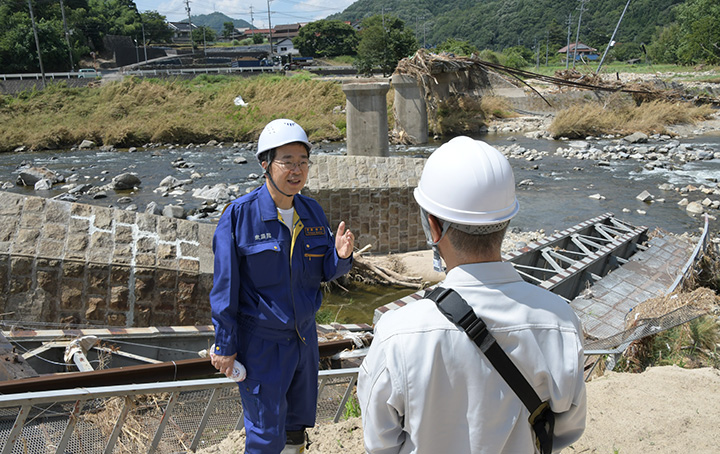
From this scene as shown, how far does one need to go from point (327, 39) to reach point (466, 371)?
84.2 meters

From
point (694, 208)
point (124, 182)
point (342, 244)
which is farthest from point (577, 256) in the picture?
point (124, 182)

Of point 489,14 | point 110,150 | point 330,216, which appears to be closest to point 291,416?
point 330,216

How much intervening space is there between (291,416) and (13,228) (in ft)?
11.2

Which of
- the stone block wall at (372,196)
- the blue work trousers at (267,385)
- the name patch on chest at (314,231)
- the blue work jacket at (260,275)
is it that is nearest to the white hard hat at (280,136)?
the blue work jacket at (260,275)

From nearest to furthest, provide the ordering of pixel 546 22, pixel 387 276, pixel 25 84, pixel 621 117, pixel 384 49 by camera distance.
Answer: pixel 387 276 → pixel 621 117 → pixel 25 84 → pixel 384 49 → pixel 546 22

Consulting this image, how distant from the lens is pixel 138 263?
493 cm

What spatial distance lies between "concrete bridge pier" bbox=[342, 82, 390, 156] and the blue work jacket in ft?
38.3

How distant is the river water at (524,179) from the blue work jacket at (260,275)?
4293 millimetres

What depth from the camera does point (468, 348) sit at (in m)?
1.42

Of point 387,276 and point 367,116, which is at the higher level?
point 367,116

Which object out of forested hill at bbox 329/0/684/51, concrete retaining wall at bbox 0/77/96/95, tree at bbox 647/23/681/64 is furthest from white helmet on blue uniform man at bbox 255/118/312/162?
forested hill at bbox 329/0/684/51

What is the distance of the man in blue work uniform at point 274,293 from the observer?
99.7 inches

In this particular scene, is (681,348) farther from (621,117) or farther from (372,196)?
(621,117)

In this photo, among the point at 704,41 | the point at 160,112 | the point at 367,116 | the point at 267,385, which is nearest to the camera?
the point at 267,385
